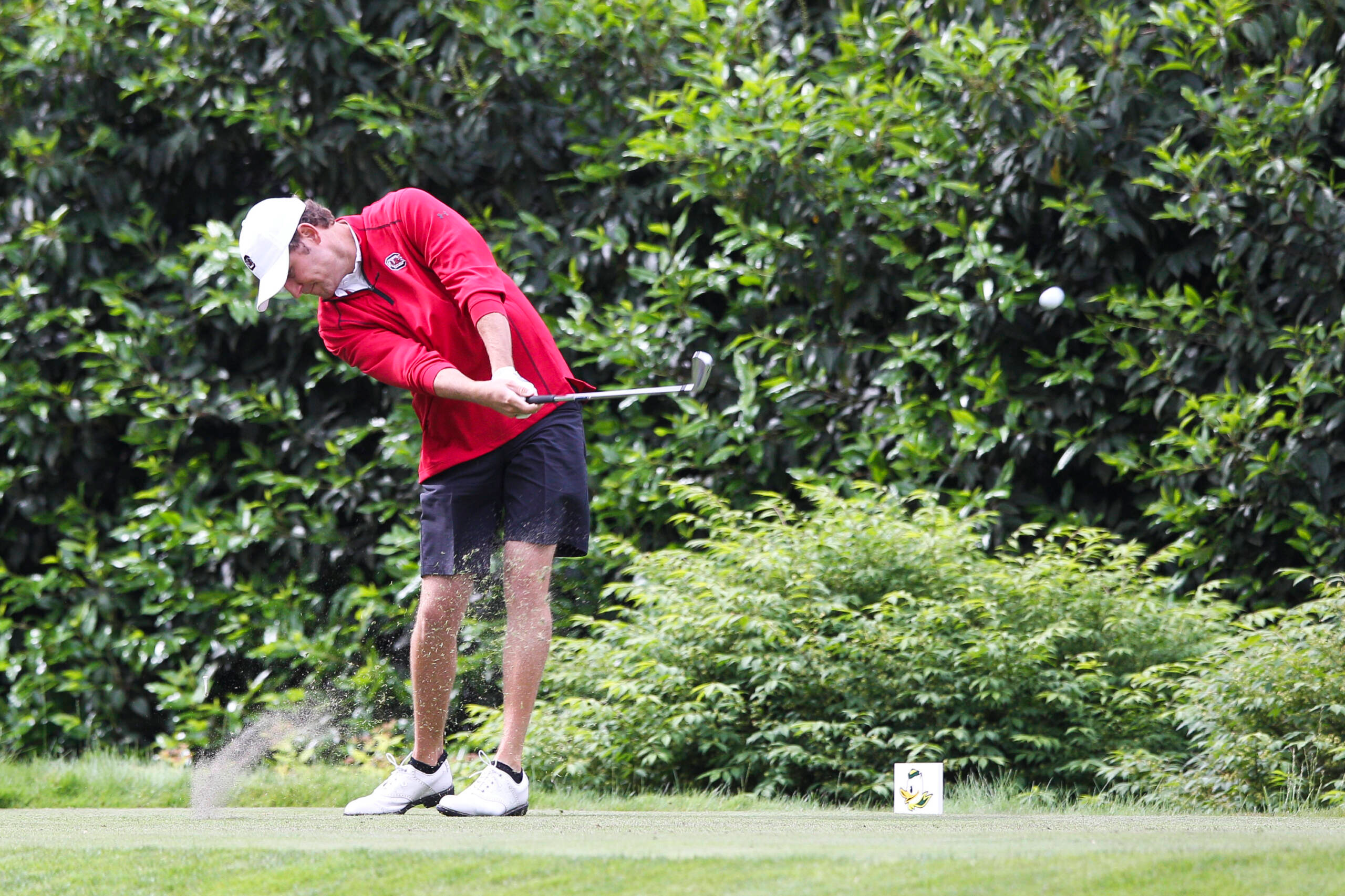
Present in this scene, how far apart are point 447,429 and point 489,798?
90 centimetres

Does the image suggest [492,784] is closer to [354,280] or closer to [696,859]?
[696,859]

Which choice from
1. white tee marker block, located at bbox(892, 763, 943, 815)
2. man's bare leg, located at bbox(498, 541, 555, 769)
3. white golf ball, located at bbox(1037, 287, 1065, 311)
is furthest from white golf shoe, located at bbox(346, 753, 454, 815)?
white golf ball, located at bbox(1037, 287, 1065, 311)

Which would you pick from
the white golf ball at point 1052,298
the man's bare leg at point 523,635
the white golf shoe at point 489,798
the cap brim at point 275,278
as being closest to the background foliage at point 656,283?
the white golf ball at point 1052,298

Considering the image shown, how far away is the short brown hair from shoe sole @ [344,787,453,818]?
4.54 feet

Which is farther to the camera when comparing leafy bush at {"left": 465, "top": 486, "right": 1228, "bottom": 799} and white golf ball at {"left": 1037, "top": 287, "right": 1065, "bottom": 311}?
white golf ball at {"left": 1037, "top": 287, "right": 1065, "bottom": 311}

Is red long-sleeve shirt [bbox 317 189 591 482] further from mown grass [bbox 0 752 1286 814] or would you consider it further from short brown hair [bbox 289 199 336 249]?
mown grass [bbox 0 752 1286 814]

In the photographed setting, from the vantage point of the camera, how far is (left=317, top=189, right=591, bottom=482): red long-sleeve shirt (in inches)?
132

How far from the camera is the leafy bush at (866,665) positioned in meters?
4.13

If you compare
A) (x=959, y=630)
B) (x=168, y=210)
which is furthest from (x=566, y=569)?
(x=168, y=210)

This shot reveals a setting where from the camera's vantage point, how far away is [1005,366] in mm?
5148

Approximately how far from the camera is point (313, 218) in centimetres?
331

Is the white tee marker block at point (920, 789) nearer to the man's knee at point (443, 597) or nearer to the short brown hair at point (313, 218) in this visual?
the man's knee at point (443, 597)

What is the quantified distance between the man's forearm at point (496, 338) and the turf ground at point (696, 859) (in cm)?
103

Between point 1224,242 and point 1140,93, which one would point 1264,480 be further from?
point 1140,93
